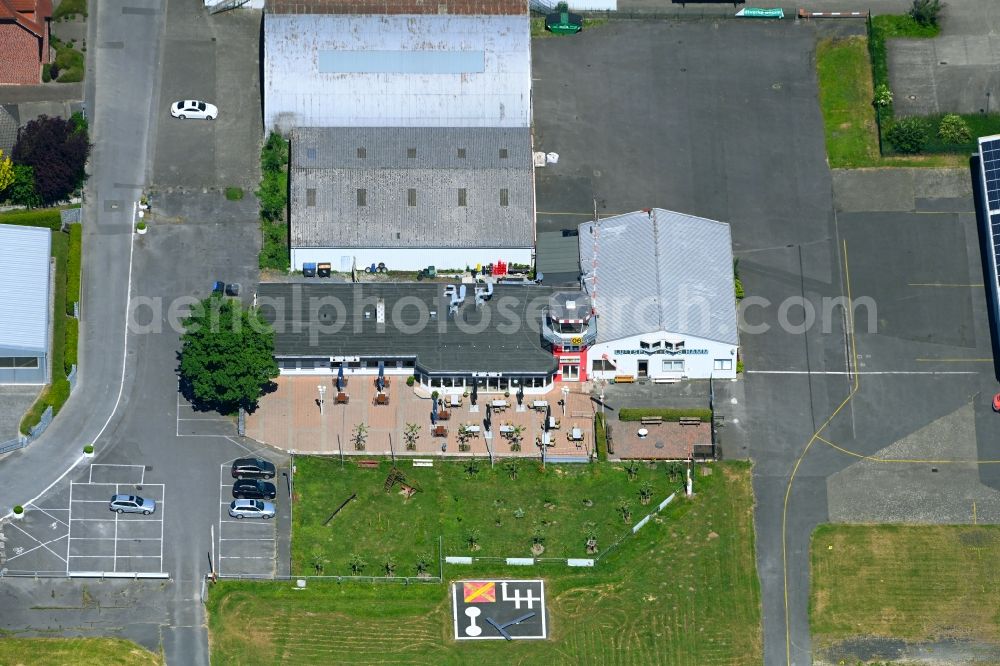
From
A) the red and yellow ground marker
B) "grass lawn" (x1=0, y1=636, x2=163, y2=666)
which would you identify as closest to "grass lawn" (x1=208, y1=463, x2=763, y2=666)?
the red and yellow ground marker

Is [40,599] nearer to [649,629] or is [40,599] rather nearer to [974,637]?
[649,629]

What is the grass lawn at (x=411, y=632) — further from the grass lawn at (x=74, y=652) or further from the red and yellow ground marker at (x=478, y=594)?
the grass lawn at (x=74, y=652)

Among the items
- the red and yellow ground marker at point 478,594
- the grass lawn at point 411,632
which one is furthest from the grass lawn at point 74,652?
the red and yellow ground marker at point 478,594

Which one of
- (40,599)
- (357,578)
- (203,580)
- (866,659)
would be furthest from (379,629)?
(866,659)

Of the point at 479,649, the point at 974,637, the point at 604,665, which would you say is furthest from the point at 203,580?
the point at 974,637
